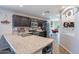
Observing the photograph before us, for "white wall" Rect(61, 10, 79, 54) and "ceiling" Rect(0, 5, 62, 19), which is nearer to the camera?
"ceiling" Rect(0, 5, 62, 19)

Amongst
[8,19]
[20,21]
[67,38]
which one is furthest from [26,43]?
[67,38]

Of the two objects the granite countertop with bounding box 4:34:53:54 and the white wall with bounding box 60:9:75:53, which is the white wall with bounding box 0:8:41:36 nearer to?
the granite countertop with bounding box 4:34:53:54

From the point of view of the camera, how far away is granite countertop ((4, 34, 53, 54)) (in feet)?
4.79

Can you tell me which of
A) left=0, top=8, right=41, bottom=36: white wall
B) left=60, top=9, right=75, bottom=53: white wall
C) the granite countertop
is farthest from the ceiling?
the granite countertop

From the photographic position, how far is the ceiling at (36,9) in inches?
57.2

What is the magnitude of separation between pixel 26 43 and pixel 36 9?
0.53m

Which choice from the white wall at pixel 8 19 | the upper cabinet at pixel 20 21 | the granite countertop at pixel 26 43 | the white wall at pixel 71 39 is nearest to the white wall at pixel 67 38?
the white wall at pixel 71 39

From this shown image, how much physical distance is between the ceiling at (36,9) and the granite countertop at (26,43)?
0.36m

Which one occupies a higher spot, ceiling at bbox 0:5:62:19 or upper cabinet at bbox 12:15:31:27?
ceiling at bbox 0:5:62:19

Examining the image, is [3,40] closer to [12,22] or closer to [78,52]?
[12,22]

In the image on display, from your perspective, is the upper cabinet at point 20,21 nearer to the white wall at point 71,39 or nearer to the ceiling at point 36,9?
the ceiling at point 36,9

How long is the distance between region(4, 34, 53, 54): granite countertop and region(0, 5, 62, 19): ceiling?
0.36 metres

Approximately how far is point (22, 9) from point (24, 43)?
0.50m
